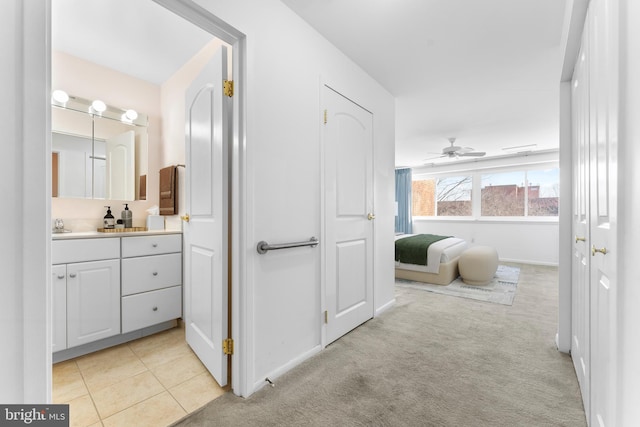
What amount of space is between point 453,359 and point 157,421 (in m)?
1.87

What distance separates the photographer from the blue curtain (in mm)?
7406

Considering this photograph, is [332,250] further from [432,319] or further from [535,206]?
[535,206]

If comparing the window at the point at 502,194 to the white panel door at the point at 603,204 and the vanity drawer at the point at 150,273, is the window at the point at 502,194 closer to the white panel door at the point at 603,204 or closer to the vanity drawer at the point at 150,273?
the white panel door at the point at 603,204

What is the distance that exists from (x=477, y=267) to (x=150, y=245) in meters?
4.06

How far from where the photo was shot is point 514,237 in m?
5.99

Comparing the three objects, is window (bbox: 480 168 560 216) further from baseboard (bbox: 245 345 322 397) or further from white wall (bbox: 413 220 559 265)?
baseboard (bbox: 245 345 322 397)

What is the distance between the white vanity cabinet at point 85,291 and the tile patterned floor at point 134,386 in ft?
0.64

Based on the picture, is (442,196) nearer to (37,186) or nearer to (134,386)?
(134,386)

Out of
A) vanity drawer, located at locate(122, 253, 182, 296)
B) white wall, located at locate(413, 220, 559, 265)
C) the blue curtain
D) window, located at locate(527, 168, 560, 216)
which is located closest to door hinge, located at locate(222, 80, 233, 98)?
vanity drawer, located at locate(122, 253, 182, 296)

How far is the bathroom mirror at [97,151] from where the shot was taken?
2339 mm

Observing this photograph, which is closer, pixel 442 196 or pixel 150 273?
pixel 150 273

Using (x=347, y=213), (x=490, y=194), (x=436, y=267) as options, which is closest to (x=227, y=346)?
(x=347, y=213)

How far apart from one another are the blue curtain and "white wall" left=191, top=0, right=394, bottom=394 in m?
5.69

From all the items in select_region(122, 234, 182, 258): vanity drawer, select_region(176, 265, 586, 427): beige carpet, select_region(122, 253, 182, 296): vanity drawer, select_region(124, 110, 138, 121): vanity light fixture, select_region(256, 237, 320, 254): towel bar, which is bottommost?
select_region(176, 265, 586, 427): beige carpet
